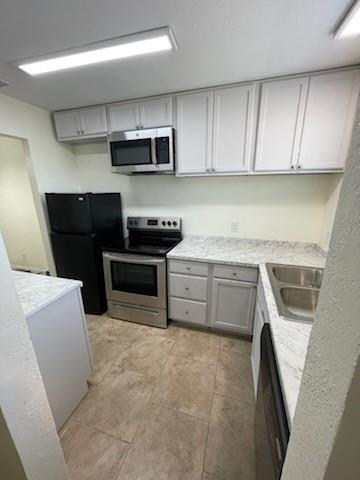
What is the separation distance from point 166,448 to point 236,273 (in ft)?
4.39

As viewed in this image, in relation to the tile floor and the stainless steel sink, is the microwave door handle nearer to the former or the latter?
the stainless steel sink

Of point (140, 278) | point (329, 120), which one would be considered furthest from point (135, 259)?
point (329, 120)

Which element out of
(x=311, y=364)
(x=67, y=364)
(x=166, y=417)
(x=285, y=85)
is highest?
(x=285, y=85)

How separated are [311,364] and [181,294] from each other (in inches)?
72.0

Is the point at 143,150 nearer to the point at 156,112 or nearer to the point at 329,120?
the point at 156,112

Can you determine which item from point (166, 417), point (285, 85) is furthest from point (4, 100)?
point (166, 417)

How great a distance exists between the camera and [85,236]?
2332mm

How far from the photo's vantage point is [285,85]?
175 cm

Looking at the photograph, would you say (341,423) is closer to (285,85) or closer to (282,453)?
(282,453)

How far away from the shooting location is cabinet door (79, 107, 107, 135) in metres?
2.28

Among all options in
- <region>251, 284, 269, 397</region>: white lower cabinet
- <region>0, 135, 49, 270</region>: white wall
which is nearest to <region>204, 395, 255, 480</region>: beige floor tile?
<region>251, 284, 269, 397</region>: white lower cabinet

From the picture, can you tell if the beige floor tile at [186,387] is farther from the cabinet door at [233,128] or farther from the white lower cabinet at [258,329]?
the cabinet door at [233,128]

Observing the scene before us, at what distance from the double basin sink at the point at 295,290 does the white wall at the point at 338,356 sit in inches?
28.5

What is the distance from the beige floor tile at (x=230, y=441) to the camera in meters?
1.21
